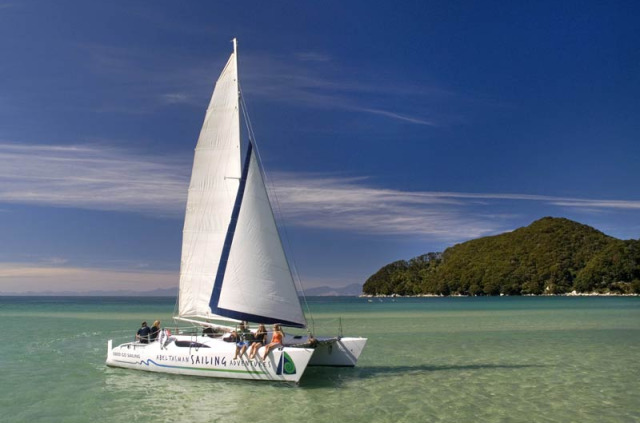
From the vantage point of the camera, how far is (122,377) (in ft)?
66.3

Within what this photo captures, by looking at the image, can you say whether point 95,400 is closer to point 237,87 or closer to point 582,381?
point 237,87

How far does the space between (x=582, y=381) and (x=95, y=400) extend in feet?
52.8

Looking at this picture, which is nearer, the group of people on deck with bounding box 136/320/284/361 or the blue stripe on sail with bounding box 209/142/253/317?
the group of people on deck with bounding box 136/320/284/361

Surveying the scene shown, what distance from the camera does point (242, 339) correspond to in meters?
18.7

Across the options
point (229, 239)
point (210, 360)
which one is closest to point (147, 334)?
point (210, 360)

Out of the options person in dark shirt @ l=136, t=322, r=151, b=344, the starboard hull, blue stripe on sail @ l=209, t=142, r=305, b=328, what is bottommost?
the starboard hull

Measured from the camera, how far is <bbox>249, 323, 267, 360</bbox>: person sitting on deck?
59.1 feet

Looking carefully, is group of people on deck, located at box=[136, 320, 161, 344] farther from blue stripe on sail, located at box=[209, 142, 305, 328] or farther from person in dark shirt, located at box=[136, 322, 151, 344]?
blue stripe on sail, located at box=[209, 142, 305, 328]

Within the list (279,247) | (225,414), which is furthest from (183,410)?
(279,247)

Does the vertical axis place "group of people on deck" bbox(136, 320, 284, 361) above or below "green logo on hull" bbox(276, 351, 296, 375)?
above

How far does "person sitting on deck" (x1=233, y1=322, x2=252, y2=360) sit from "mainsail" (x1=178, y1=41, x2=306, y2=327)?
1.57 ft

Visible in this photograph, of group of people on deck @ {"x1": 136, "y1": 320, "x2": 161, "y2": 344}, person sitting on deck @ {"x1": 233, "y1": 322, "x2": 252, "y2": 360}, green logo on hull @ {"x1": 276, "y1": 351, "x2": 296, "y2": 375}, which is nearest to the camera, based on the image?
green logo on hull @ {"x1": 276, "y1": 351, "x2": 296, "y2": 375}

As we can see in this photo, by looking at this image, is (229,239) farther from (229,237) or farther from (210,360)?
(210,360)

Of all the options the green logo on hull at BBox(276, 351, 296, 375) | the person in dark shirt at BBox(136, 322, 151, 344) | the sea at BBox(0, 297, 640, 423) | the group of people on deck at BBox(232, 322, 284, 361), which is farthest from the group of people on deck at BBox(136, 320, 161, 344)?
the green logo on hull at BBox(276, 351, 296, 375)
